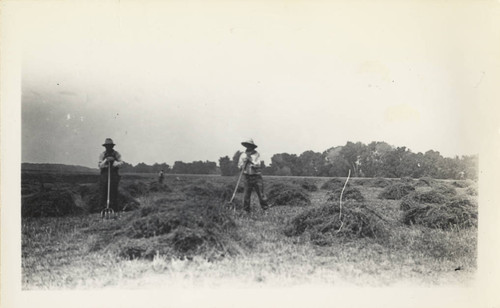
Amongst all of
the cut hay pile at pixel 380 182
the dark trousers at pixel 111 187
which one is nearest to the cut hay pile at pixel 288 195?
the cut hay pile at pixel 380 182

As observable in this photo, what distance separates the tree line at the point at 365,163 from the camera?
529 cm

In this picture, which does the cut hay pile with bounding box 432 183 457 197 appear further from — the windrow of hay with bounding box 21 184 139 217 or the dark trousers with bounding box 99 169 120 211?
the dark trousers with bounding box 99 169 120 211

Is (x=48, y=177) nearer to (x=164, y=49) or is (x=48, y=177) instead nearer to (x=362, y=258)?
(x=164, y=49)

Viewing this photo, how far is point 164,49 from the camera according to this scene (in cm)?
508

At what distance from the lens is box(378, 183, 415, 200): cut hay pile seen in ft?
17.6

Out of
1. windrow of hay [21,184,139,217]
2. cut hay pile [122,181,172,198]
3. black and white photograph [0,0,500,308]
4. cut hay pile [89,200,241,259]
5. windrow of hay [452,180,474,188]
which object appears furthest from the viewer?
windrow of hay [452,180,474,188]

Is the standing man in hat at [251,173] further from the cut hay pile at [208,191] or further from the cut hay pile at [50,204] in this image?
the cut hay pile at [50,204]

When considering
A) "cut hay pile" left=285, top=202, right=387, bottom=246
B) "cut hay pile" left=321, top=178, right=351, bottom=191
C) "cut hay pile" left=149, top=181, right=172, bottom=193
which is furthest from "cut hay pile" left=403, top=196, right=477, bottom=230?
"cut hay pile" left=149, top=181, right=172, bottom=193

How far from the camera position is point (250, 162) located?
5270mm

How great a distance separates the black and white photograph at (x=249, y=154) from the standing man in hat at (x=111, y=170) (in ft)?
0.09

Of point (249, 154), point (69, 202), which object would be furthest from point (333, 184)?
point (69, 202)

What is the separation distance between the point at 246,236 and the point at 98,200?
80.8 inches

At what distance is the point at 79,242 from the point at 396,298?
4161 millimetres

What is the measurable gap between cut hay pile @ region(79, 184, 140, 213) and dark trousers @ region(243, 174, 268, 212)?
1.46m
